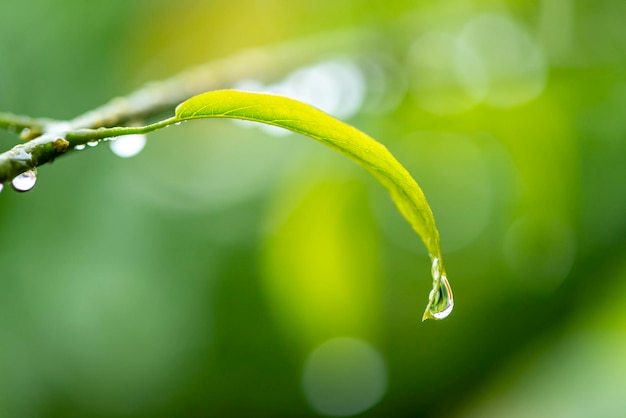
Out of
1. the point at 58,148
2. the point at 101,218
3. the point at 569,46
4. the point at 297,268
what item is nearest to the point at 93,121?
the point at 58,148

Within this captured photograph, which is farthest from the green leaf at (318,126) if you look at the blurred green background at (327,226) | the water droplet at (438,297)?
the blurred green background at (327,226)

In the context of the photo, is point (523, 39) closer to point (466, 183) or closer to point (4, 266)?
point (466, 183)

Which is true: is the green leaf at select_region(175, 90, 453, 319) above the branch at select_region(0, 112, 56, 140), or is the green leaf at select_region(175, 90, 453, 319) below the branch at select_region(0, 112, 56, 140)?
below

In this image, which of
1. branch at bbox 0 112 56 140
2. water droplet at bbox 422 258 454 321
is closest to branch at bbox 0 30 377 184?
branch at bbox 0 112 56 140

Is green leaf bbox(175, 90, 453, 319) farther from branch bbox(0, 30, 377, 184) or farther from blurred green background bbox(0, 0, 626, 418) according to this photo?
Result: blurred green background bbox(0, 0, 626, 418)

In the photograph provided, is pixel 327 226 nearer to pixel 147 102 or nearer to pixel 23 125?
pixel 147 102

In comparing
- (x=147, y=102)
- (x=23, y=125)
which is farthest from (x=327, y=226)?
(x=23, y=125)
